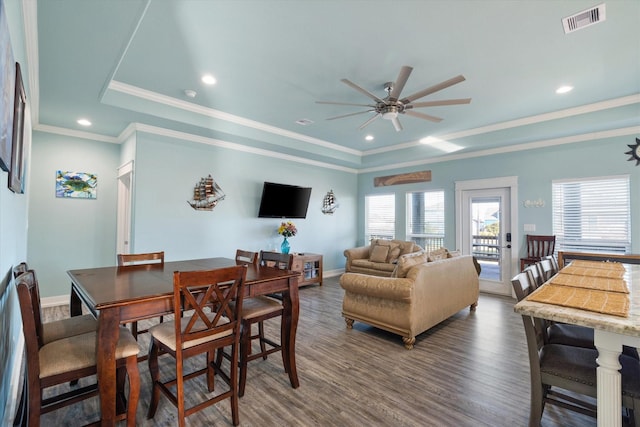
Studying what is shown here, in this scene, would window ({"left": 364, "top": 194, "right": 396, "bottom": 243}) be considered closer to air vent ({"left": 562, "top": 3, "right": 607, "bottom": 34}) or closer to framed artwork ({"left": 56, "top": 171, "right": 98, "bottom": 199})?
air vent ({"left": 562, "top": 3, "right": 607, "bottom": 34})

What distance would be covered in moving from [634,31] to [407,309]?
3.09 m

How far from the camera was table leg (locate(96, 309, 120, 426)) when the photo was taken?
151 cm

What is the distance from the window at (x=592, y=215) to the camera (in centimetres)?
426

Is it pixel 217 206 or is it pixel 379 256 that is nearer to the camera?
pixel 217 206

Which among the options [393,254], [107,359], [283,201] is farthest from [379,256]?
[107,359]

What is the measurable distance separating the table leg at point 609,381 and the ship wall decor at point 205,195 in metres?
4.63

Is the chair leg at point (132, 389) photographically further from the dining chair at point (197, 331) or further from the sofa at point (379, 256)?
the sofa at point (379, 256)

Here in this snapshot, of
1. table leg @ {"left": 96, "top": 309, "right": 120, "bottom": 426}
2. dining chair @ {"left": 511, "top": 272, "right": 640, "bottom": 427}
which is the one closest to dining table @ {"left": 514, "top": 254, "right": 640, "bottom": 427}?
dining chair @ {"left": 511, "top": 272, "right": 640, "bottom": 427}

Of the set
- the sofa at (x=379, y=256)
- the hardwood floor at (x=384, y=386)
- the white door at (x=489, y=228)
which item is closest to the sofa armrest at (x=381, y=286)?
the hardwood floor at (x=384, y=386)

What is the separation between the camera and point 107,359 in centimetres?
153

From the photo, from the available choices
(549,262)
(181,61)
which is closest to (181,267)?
(181,61)

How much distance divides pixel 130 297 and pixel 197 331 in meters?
0.43

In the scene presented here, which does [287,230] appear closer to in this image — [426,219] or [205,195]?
[205,195]

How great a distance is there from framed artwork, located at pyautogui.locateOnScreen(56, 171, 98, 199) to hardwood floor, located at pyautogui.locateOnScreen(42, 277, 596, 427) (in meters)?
2.80
